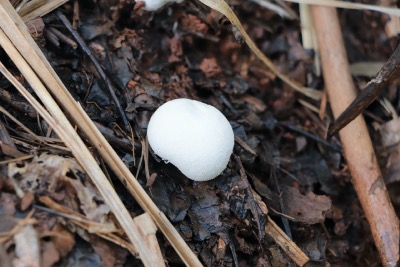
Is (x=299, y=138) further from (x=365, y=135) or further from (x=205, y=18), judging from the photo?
(x=205, y=18)

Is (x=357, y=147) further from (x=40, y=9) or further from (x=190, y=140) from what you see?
(x=40, y=9)

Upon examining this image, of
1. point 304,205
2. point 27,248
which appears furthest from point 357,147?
point 27,248

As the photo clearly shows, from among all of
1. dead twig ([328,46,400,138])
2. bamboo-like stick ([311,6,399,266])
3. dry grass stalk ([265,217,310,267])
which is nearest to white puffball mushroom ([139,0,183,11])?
bamboo-like stick ([311,6,399,266])

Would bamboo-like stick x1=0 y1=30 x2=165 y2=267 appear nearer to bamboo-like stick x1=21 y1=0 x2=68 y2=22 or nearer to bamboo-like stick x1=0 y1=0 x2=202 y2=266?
bamboo-like stick x1=0 y1=0 x2=202 y2=266

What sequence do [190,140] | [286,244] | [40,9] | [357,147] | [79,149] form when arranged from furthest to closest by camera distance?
[357,147] → [40,9] → [286,244] → [190,140] → [79,149]

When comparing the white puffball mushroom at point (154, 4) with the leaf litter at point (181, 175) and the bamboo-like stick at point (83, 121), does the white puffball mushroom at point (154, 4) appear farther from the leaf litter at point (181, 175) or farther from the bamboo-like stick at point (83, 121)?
the bamboo-like stick at point (83, 121)

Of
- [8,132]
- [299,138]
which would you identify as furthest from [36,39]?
[299,138]
